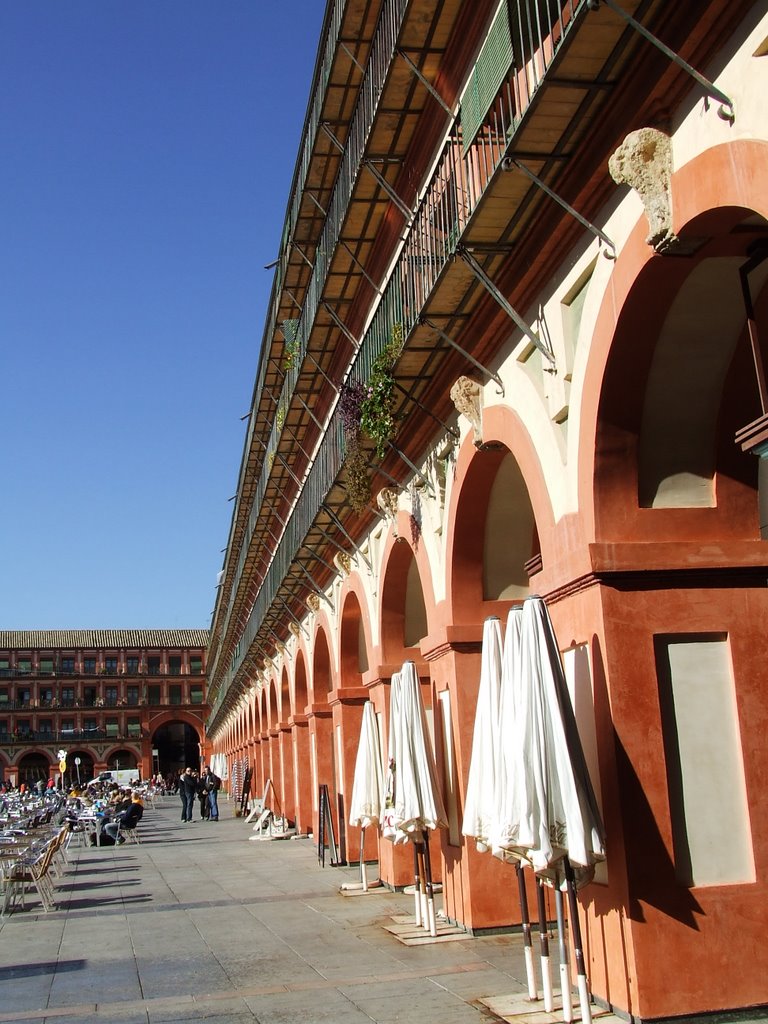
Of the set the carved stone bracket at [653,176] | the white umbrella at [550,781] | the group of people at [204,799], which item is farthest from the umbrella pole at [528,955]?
the group of people at [204,799]

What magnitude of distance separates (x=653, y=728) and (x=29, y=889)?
1374cm

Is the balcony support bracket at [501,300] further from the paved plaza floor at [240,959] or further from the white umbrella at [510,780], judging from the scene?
the paved plaza floor at [240,959]

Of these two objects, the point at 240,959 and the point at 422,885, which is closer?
the point at 240,959

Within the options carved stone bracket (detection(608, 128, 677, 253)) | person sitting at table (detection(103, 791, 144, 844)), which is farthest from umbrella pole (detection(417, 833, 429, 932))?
person sitting at table (detection(103, 791, 144, 844))

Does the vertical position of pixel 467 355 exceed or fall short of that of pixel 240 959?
it exceeds it

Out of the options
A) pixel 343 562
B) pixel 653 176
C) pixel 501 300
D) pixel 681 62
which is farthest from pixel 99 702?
pixel 681 62

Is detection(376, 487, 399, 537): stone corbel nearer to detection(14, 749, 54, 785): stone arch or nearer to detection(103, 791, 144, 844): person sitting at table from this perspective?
detection(103, 791, 144, 844): person sitting at table

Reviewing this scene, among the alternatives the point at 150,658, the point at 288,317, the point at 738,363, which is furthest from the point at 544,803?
the point at 150,658

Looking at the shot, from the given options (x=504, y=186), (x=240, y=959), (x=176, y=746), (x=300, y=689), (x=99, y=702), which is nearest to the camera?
(x=504, y=186)

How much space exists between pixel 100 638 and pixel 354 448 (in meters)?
91.0

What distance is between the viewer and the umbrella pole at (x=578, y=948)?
6570 millimetres

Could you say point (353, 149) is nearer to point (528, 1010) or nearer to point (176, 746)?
point (528, 1010)

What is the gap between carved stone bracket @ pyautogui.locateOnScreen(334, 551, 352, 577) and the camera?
1717 centimetres

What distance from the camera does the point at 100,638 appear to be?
326 ft
